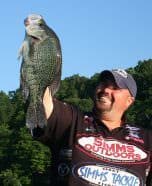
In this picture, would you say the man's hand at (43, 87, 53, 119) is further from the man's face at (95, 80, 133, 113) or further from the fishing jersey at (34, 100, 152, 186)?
the man's face at (95, 80, 133, 113)

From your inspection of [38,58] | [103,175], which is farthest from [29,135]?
[38,58]

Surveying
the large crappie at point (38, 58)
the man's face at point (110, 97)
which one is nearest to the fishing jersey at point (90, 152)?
the man's face at point (110, 97)

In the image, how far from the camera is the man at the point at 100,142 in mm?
6344

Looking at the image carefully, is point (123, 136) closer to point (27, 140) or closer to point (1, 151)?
point (27, 140)

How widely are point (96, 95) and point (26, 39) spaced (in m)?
1.09

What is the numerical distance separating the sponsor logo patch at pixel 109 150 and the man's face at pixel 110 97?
0.87 feet

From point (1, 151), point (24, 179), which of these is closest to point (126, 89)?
point (24, 179)

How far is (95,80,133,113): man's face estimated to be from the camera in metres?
6.52

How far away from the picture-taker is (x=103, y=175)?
6.36 metres

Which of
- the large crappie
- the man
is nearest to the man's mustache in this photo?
the man

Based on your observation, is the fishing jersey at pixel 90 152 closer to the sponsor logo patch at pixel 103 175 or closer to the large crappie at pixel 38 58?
the sponsor logo patch at pixel 103 175

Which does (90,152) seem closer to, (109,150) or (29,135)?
(109,150)

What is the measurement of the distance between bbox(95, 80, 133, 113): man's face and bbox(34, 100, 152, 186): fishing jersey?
164 mm

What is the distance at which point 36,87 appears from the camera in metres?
5.82
